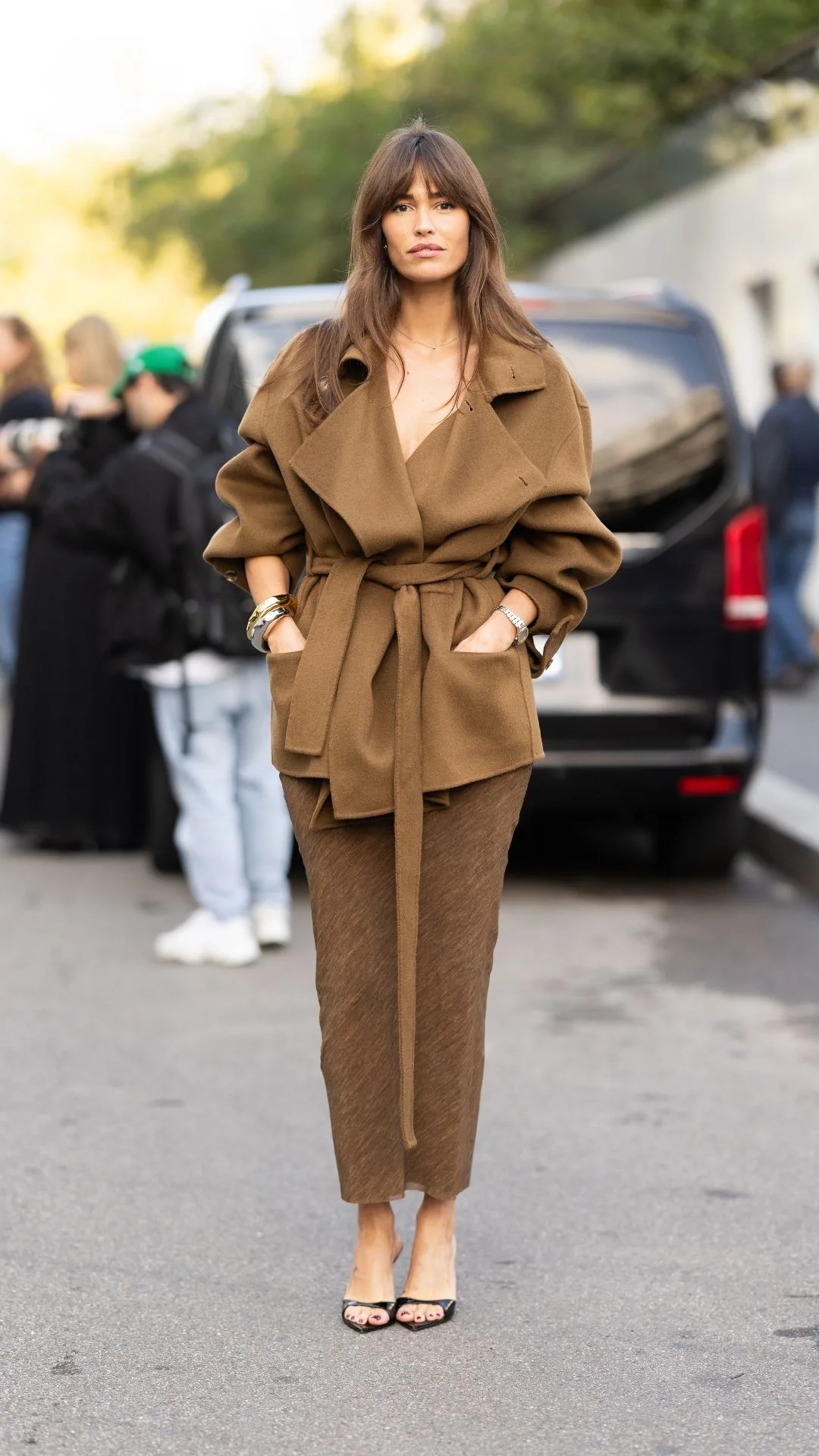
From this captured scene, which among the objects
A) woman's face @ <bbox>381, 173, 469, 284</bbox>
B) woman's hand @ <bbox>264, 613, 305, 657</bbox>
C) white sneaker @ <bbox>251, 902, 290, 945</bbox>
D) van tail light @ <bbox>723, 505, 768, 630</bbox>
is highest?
woman's face @ <bbox>381, 173, 469, 284</bbox>

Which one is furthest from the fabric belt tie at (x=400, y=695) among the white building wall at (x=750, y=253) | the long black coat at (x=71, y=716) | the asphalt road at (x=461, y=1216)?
the white building wall at (x=750, y=253)

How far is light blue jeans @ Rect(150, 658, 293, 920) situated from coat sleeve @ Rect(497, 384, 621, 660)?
3.21 m

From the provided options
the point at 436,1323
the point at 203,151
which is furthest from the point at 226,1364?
the point at 203,151

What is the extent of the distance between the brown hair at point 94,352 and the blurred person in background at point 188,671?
4.02 feet

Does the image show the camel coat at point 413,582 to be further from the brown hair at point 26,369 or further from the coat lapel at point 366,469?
the brown hair at point 26,369

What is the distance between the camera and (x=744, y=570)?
25.7 ft

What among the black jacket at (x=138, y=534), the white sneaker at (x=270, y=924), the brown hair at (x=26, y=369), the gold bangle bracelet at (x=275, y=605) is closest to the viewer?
the gold bangle bracelet at (x=275, y=605)

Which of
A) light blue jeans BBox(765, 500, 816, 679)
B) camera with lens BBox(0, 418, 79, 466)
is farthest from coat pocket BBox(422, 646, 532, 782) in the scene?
light blue jeans BBox(765, 500, 816, 679)

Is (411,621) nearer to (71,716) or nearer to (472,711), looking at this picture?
(472,711)

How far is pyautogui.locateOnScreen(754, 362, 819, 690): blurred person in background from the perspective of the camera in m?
14.2

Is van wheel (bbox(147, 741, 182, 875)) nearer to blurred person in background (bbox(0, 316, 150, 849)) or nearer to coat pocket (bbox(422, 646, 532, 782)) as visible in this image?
blurred person in background (bbox(0, 316, 150, 849))

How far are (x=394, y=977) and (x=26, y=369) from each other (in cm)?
843

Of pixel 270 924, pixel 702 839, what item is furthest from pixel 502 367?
pixel 702 839

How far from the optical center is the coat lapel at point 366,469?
12.4 feet
